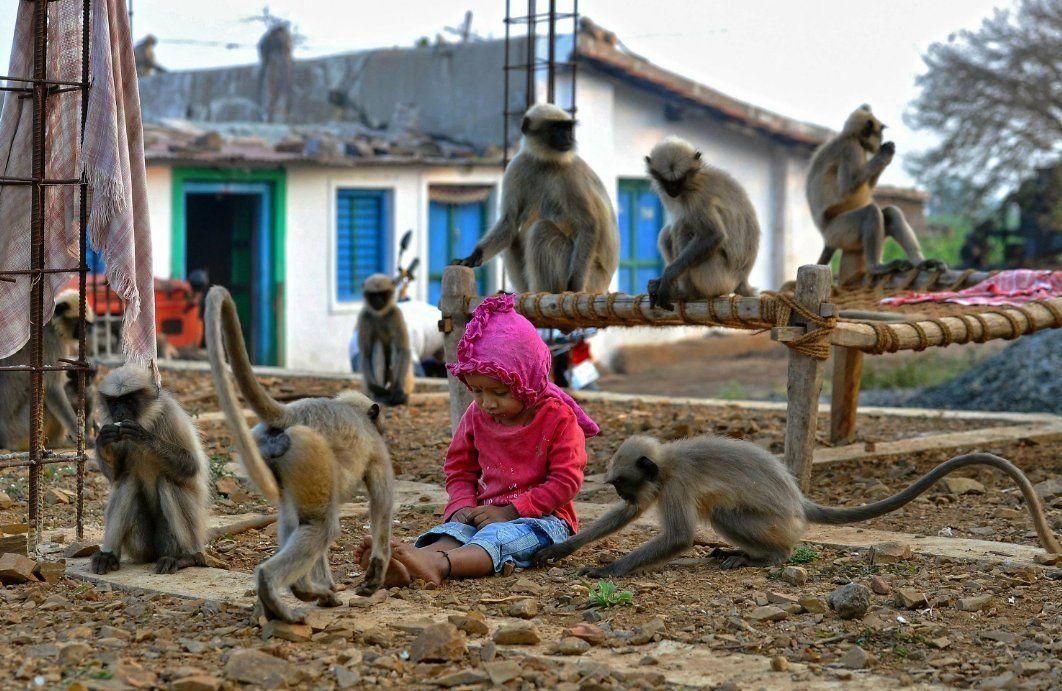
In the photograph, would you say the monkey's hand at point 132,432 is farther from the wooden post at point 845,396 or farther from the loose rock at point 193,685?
the wooden post at point 845,396

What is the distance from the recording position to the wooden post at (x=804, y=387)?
6.28 meters

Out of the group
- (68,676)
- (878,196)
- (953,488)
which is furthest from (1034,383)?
(878,196)

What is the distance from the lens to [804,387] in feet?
20.8

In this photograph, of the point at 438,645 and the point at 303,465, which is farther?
the point at 303,465

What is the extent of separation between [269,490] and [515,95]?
633 inches

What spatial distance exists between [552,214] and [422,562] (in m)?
4.15

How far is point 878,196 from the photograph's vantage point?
24.4m

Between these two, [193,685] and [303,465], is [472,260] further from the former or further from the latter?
[193,685]

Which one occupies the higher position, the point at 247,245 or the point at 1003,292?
the point at 247,245

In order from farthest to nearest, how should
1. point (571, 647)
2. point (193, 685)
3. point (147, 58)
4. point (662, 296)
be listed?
point (147, 58), point (662, 296), point (571, 647), point (193, 685)

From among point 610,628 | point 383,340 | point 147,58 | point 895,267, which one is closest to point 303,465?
point 610,628

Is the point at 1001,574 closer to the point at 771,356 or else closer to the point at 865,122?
the point at 865,122

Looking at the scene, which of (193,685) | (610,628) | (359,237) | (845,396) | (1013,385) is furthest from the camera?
(359,237)

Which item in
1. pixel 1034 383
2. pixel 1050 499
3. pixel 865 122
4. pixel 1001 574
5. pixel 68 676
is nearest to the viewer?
pixel 68 676
